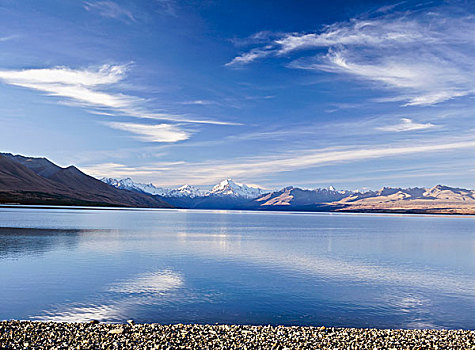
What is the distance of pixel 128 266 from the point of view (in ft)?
149

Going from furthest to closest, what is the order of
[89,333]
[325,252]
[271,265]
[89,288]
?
1. [325,252]
2. [271,265]
3. [89,288]
4. [89,333]

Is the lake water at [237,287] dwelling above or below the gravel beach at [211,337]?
below

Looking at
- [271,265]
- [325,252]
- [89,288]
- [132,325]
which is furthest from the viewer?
[325,252]

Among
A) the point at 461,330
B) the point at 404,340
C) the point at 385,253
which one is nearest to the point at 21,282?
the point at 404,340

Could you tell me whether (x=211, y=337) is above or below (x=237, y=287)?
above

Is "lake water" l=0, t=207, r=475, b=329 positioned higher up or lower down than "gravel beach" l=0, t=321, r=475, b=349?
lower down

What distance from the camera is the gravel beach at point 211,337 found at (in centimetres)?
1972

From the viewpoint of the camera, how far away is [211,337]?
21.1m

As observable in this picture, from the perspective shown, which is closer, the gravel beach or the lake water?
the gravel beach

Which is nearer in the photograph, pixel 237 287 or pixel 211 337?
pixel 211 337

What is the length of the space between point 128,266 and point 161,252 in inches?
518

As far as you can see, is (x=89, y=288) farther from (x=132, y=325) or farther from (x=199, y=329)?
(x=199, y=329)

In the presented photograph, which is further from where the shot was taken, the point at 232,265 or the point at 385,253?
the point at 385,253

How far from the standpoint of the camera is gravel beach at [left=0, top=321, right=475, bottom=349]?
19.7 m
